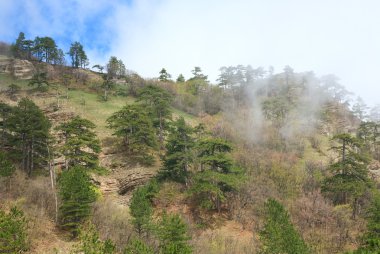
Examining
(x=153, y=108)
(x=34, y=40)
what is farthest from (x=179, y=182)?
(x=34, y=40)

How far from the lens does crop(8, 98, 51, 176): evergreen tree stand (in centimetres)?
3419

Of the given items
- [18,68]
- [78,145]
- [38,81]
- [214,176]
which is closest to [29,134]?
[78,145]

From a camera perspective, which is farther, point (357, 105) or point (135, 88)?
point (357, 105)

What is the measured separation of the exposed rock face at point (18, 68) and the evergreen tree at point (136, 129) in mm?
37813

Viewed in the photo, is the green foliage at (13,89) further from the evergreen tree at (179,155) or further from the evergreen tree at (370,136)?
the evergreen tree at (370,136)

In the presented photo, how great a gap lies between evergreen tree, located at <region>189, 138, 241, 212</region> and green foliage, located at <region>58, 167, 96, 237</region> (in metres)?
12.0

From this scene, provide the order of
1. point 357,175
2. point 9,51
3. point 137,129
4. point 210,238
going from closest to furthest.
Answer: point 210,238
point 357,175
point 137,129
point 9,51

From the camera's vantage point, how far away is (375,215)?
23.4 metres

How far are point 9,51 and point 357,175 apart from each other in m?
84.0

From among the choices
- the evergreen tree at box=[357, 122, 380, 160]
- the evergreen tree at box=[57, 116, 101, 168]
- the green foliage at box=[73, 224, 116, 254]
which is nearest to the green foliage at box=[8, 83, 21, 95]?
the evergreen tree at box=[57, 116, 101, 168]

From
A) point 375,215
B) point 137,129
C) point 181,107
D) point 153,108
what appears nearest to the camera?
point 375,215

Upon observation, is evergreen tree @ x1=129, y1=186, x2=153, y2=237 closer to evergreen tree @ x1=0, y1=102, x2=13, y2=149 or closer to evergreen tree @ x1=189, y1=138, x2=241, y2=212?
evergreen tree @ x1=189, y1=138, x2=241, y2=212

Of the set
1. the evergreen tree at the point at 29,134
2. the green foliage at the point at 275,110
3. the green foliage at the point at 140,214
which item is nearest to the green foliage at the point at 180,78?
the green foliage at the point at 275,110

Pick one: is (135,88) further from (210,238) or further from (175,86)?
(210,238)
